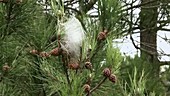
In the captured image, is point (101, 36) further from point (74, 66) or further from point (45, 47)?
point (45, 47)

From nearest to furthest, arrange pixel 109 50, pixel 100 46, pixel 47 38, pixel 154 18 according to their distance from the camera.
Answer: pixel 109 50 → pixel 100 46 → pixel 47 38 → pixel 154 18

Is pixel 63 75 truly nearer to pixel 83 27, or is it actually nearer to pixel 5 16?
pixel 83 27

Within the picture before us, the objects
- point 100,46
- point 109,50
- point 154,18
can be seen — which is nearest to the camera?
point 109,50

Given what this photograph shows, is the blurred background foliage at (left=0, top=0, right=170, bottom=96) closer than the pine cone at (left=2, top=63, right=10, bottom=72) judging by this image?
Yes

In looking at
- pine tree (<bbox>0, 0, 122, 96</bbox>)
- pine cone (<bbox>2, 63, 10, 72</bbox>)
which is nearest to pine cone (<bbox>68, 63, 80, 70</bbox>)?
pine tree (<bbox>0, 0, 122, 96</bbox>)

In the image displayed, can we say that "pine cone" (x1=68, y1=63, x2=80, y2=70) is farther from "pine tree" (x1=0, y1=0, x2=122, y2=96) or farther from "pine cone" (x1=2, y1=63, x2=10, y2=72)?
"pine cone" (x1=2, y1=63, x2=10, y2=72)

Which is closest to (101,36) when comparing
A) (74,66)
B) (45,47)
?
(74,66)

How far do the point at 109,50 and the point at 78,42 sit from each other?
0.28 feet

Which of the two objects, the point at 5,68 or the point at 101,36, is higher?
the point at 101,36

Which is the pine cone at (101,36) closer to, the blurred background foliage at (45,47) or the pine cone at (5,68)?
the blurred background foliage at (45,47)

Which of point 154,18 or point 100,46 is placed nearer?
point 100,46

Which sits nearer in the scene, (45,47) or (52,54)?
(52,54)

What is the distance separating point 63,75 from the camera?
2.79 ft

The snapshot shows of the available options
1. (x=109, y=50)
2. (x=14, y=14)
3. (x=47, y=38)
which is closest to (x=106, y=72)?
(x=109, y=50)
